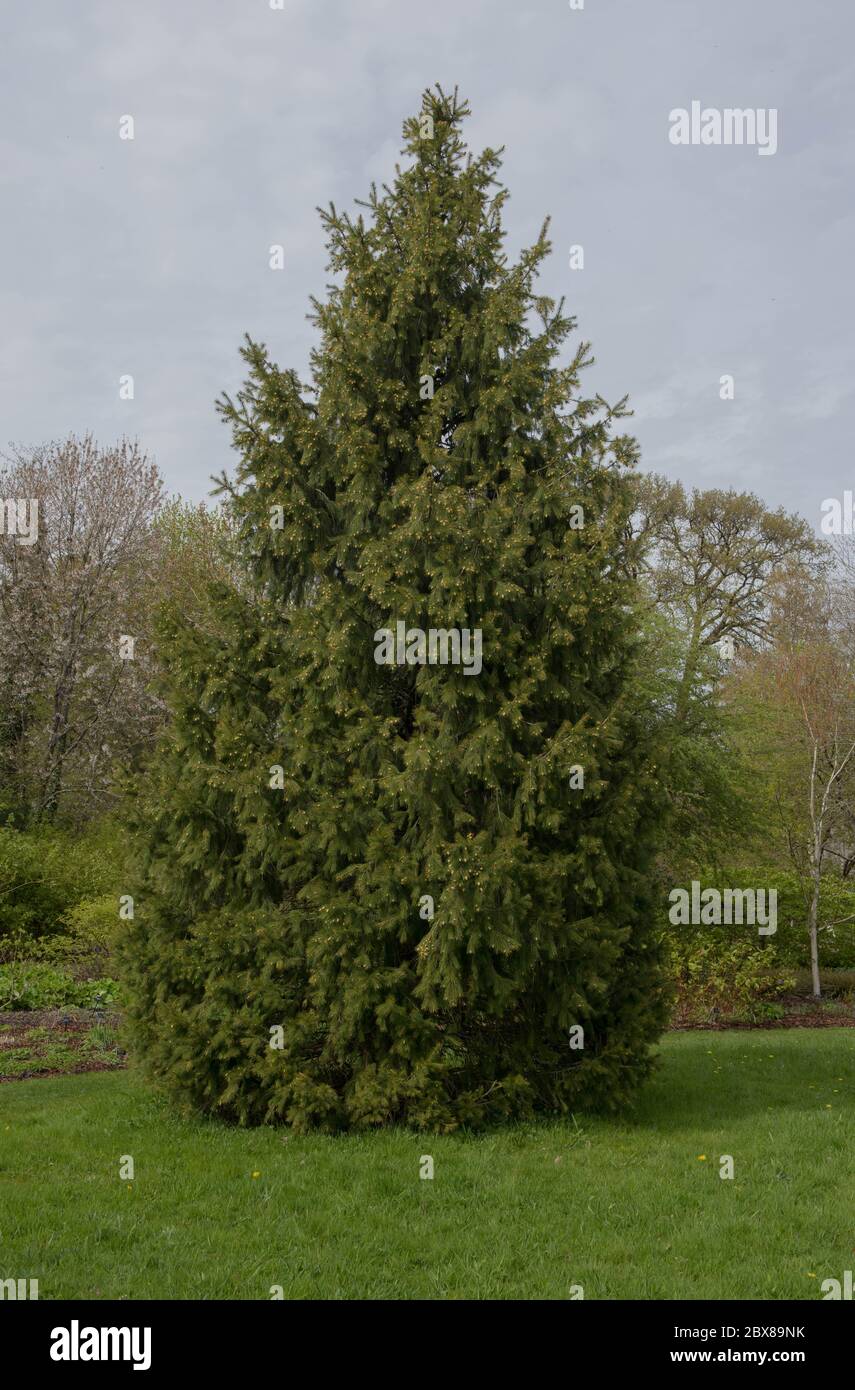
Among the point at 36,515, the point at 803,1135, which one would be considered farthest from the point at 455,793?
the point at 36,515

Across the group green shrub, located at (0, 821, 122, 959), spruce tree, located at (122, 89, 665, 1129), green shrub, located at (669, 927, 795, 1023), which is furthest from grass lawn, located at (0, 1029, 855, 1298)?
green shrub, located at (0, 821, 122, 959)

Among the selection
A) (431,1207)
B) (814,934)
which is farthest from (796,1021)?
(431,1207)

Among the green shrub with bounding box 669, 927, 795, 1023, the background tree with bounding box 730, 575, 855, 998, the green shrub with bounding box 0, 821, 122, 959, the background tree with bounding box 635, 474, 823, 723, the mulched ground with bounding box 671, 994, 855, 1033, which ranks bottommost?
the mulched ground with bounding box 671, 994, 855, 1033

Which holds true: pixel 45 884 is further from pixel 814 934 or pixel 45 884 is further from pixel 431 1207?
pixel 814 934

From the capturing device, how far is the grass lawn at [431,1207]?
4656 mm

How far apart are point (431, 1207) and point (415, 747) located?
2.79m

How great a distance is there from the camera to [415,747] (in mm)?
6734

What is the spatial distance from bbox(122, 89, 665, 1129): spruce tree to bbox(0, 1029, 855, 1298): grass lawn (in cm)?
59

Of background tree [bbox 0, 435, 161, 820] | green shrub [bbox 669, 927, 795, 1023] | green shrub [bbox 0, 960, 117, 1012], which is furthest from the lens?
background tree [bbox 0, 435, 161, 820]

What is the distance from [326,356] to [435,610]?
2.60 m

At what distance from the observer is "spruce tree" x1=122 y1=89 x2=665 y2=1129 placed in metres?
6.81

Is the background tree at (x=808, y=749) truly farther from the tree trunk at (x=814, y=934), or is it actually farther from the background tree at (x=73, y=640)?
the background tree at (x=73, y=640)

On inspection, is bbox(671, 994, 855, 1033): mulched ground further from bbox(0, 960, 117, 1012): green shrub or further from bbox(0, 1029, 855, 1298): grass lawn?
bbox(0, 960, 117, 1012): green shrub
